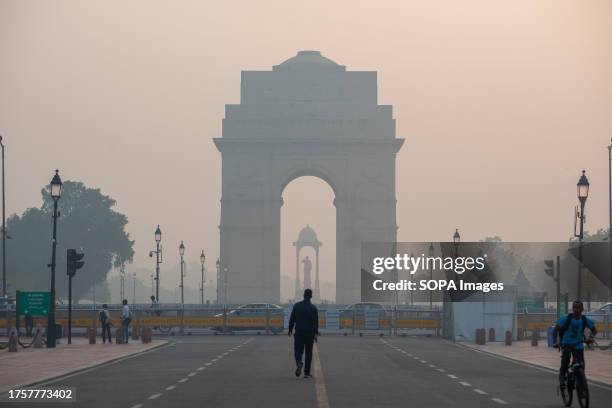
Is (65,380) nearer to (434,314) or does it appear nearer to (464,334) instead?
(464,334)

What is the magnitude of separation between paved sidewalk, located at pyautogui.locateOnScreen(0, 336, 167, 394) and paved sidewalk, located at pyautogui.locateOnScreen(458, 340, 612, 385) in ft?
37.3

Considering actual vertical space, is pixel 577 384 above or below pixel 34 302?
below

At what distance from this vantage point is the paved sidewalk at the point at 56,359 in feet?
101

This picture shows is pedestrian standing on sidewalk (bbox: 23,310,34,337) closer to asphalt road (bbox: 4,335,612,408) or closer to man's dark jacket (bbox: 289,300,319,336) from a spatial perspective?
asphalt road (bbox: 4,335,612,408)

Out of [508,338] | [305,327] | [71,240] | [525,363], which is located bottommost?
[525,363]

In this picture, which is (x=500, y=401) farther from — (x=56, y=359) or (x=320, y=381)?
(x=56, y=359)

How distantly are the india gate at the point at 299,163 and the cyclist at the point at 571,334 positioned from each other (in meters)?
97.2

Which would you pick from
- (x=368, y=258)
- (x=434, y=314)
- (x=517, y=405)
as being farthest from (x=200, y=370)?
(x=368, y=258)

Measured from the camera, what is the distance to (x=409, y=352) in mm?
45438

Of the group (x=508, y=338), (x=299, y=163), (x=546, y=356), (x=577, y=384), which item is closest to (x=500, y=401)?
(x=577, y=384)

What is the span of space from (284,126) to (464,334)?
6557 cm

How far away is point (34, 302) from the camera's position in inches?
1935

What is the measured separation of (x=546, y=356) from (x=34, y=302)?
17480 mm

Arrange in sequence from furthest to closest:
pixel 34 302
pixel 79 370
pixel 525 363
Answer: pixel 34 302
pixel 525 363
pixel 79 370
